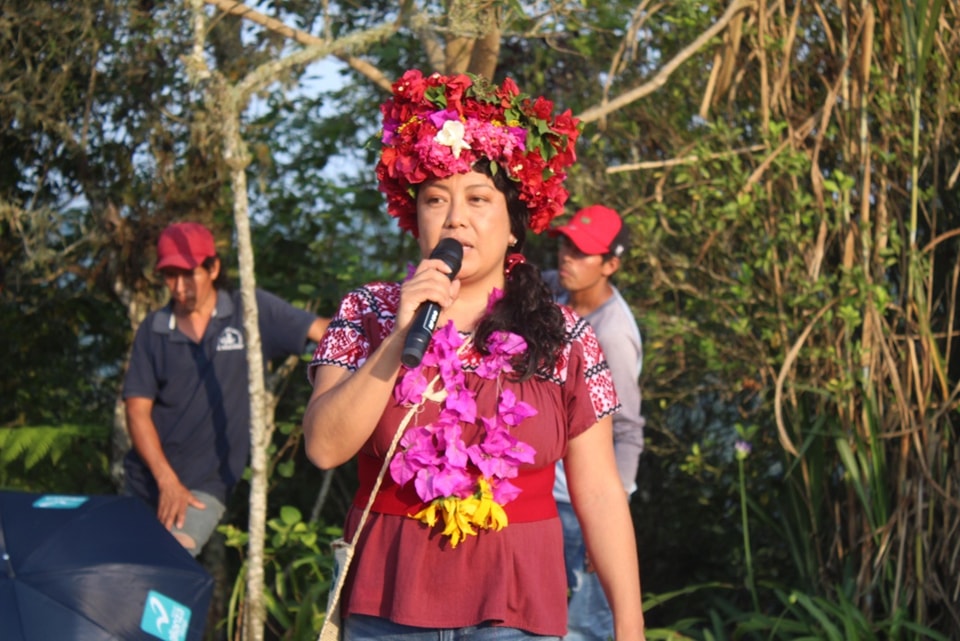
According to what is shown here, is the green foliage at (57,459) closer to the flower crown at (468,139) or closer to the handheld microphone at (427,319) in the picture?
the flower crown at (468,139)

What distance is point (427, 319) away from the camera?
2.21m

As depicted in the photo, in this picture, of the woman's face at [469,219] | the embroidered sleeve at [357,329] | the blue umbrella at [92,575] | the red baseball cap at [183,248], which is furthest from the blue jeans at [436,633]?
the red baseball cap at [183,248]

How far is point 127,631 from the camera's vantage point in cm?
381

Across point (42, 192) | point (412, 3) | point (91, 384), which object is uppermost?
point (412, 3)

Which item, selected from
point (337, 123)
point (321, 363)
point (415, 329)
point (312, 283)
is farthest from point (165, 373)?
point (415, 329)

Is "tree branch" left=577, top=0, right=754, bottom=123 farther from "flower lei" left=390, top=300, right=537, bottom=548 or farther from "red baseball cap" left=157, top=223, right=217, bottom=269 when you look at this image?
"flower lei" left=390, top=300, right=537, bottom=548

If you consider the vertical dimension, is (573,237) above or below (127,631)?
above

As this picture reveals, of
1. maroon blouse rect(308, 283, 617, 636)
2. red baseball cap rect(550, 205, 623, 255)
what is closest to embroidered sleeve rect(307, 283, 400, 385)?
maroon blouse rect(308, 283, 617, 636)

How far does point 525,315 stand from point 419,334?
1.36 ft

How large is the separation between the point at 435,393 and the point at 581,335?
367mm

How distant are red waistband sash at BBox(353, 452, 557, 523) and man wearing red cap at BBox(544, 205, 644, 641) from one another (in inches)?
60.1

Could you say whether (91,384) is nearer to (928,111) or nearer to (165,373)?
(165,373)

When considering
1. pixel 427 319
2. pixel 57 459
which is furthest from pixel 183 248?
pixel 427 319

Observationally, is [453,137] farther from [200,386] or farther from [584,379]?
[200,386]
